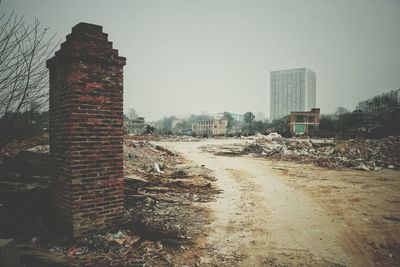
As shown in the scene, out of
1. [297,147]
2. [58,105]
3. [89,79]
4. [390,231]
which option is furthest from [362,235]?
[297,147]

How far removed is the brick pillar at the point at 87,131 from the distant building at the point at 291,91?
501 ft

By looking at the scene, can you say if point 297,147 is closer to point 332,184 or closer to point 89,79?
point 332,184

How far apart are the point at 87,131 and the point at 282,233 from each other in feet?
13.5

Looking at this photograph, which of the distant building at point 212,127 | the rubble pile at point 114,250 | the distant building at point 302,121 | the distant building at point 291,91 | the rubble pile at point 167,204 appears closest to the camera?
the rubble pile at point 114,250

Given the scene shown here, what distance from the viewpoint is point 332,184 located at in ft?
33.0

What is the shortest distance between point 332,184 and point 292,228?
567cm

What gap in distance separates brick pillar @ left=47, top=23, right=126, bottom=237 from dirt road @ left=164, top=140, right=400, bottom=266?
2032mm

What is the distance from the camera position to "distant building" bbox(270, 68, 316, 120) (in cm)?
14950

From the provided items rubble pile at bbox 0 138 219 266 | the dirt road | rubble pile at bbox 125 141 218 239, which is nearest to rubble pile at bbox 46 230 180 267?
rubble pile at bbox 0 138 219 266

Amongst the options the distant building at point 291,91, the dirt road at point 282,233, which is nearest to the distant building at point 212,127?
the distant building at point 291,91

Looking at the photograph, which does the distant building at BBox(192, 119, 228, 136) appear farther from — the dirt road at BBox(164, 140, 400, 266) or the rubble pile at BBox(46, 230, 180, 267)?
the rubble pile at BBox(46, 230, 180, 267)

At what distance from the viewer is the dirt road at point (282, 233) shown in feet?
13.3

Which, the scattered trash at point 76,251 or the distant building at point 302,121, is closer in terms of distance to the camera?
the scattered trash at point 76,251

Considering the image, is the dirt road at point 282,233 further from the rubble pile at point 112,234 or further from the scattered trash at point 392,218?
the scattered trash at point 392,218
